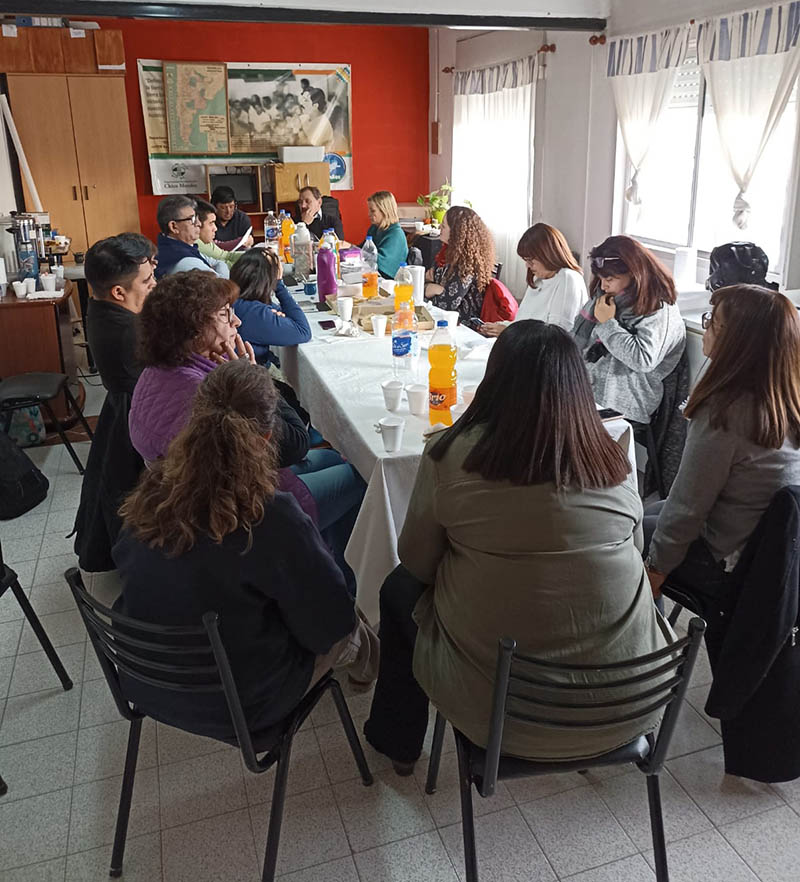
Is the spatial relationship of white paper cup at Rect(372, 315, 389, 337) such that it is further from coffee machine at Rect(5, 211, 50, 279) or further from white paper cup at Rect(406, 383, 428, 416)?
coffee machine at Rect(5, 211, 50, 279)

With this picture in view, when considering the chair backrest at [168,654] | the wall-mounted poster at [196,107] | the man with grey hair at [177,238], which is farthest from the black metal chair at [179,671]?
the wall-mounted poster at [196,107]

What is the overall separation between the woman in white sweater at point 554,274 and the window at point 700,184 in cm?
130

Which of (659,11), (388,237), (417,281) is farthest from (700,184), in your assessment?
(417,281)

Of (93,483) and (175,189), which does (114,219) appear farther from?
(93,483)

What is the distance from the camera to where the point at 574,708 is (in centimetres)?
139

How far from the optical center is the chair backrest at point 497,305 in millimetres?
4109

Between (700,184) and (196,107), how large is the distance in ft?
16.0

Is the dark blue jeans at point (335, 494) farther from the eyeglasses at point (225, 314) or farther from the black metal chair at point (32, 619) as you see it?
the black metal chair at point (32, 619)

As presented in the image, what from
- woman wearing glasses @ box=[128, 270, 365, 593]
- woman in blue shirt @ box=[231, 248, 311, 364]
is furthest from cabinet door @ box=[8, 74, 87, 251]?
woman wearing glasses @ box=[128, 270, 365, 593]

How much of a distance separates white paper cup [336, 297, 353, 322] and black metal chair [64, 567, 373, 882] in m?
2.10

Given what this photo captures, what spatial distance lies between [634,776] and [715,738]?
0.93ft

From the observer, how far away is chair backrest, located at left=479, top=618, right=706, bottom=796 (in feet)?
4.40

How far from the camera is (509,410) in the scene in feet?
4.68

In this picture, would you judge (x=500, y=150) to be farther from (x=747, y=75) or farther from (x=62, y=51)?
(x=62, y=51)
